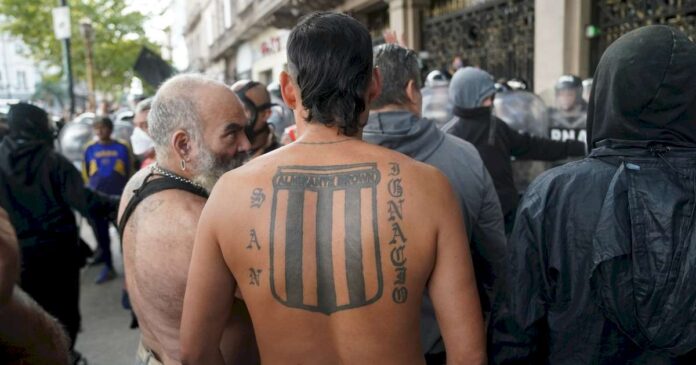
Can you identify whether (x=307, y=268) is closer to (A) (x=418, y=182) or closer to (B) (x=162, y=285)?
(A) (x=418, y=182)

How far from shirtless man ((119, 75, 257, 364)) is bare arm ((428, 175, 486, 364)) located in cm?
69

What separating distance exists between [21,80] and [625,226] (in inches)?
2635

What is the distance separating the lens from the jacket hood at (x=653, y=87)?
4.53ft

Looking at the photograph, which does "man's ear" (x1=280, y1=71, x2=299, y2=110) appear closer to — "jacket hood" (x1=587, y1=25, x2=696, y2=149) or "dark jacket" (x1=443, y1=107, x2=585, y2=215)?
"jacket hood" (x1=587, y1=25, x2=696, y2=149)

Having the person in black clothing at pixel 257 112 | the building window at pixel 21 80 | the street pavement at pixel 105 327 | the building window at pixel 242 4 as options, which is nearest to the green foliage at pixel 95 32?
the building window at pixel 242 4

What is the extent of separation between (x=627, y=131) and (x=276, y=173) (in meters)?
0.97

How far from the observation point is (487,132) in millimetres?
3721

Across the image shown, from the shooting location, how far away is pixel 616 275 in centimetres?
140

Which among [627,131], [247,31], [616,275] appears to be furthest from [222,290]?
[247,31]

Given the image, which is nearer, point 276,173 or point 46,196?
point 276,173

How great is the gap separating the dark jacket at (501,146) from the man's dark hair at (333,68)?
2.45 metres

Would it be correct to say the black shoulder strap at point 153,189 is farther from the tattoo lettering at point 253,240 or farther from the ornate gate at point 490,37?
the ornate gate at point 490,37

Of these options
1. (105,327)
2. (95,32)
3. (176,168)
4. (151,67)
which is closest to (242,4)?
(95,32)

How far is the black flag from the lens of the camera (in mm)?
6207
